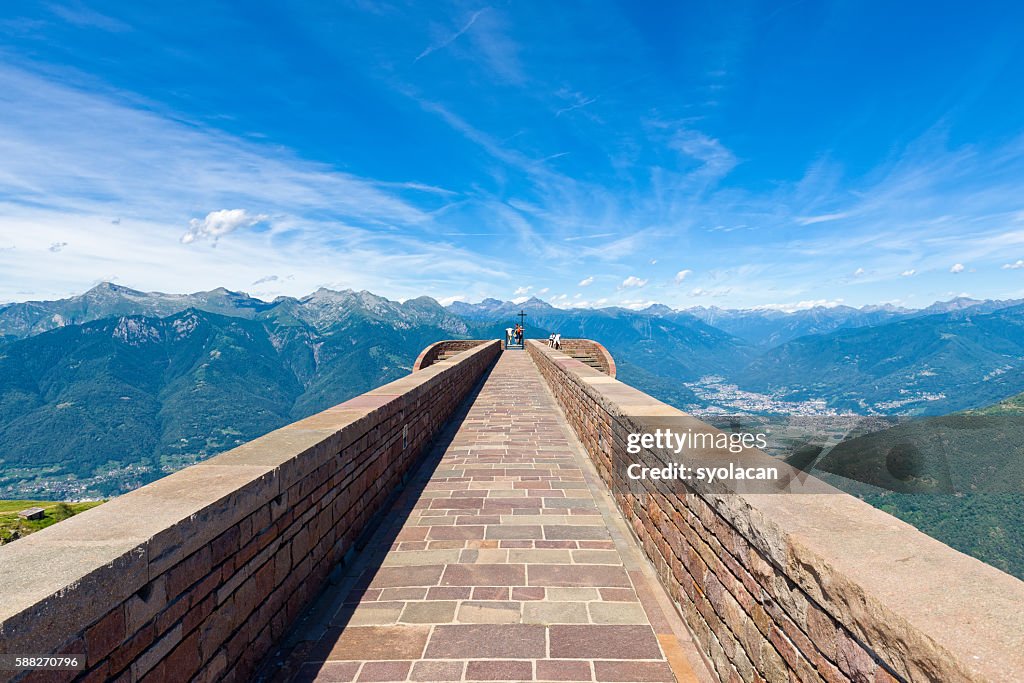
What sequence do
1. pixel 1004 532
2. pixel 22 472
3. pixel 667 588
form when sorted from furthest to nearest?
1. pixel 22 472
2. pixel 1004 532
3. pixel 667 588

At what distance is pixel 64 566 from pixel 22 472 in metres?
208

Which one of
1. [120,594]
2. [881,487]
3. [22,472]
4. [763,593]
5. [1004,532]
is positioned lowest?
[22,472]

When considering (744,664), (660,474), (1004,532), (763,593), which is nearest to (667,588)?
(660,474)

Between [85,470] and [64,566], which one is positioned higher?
[64,566]

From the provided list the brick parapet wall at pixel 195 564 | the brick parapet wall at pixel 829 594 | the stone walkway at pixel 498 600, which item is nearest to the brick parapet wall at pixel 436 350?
the stone walkway at pixel 498 600

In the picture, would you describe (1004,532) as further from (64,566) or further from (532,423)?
(64,566)

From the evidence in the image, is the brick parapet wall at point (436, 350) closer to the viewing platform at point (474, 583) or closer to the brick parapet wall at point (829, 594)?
the viewing platform at point (474, 583)

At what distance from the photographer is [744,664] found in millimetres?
2420

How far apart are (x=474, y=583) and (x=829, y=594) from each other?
2.59 m

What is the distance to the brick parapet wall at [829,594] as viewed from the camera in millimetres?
1340

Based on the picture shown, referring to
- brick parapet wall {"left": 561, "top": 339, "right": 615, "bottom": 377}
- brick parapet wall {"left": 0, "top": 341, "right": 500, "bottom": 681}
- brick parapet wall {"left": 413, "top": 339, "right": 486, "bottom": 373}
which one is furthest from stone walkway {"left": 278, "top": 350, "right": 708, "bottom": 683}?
brick parapet wall {"left": 561, "top": 339, "right": 615, "bottom": 377}

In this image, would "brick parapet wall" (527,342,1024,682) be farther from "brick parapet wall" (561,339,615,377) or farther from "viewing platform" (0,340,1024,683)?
"brick parapet wall" (561,339,615,377)

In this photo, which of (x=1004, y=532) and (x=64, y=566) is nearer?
(x=64, y=566)

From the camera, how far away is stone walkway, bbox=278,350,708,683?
9.19 ft
